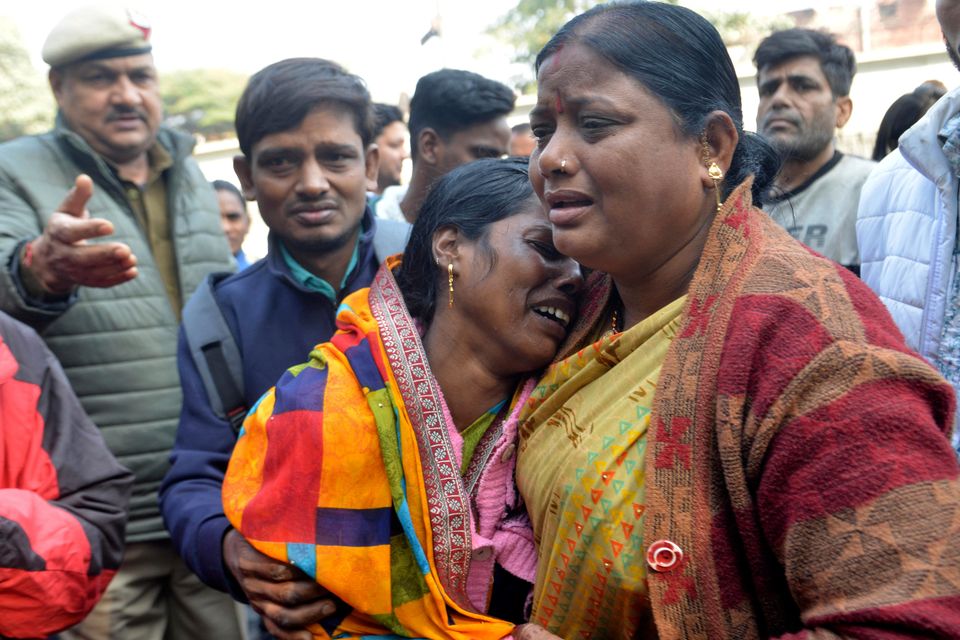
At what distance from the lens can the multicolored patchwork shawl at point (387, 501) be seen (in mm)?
2010

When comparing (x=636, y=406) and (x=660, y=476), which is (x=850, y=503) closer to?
(x=660, y=476)

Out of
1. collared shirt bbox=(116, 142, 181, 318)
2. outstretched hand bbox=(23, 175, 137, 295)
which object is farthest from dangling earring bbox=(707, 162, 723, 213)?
collared shirt bbox=(116, 142, 181, 318)

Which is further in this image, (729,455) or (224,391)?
(224,391)

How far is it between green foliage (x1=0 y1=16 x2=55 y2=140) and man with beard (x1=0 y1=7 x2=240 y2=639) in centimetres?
3123

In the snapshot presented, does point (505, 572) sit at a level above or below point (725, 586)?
below

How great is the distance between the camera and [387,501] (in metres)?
2.06

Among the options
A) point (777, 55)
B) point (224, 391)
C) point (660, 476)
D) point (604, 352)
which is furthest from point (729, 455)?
point (777, 55)

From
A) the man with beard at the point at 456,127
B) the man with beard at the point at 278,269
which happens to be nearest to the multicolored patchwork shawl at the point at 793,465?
the man with beard at the point at 278,269

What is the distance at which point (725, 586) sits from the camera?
156 cm

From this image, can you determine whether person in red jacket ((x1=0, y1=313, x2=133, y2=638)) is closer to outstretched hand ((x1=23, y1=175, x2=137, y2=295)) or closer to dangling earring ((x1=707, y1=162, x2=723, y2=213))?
outstretched hand ((x1=23, y1=175, x2=137, y2=295))

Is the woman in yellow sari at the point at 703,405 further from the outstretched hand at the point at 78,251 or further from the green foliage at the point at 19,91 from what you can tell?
the green foliage at the point at 19,91

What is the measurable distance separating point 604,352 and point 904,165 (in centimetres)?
153

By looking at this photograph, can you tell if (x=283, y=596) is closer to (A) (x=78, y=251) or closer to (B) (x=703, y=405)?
(B) (x=703, y=405)

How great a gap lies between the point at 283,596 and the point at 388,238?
1.30m
